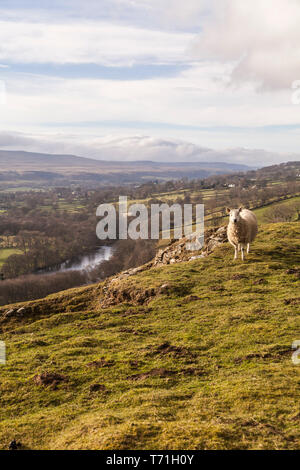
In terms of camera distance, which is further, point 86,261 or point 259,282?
point 86,261

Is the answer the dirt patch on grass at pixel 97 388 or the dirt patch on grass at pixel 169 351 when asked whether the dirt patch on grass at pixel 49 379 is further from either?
the dirt patch on grass at pixel 169 351

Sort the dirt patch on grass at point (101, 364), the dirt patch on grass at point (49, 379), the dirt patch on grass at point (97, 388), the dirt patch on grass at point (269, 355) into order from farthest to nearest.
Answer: the dirt patch on grass at point (101, 364) < the dirt patch on grass at point (269, 355) < the dirt patch on grass at point (49, 379) < the dirt patch on grass at point (97, 388)

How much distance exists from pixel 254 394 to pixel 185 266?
56.0 ft

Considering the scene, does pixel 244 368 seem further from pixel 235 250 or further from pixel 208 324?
pixel 235 250

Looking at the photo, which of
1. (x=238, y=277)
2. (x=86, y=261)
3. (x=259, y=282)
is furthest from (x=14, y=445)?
(x=86, y=261)

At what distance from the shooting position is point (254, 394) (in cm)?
1012

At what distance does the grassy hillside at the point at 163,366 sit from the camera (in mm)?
8383

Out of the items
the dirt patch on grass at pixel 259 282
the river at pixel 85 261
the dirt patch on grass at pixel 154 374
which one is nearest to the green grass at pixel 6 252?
the river at pixel 85 261

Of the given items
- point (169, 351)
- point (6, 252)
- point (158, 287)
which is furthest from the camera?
point (6, 252)

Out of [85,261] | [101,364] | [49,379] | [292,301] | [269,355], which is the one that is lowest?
[85,261]

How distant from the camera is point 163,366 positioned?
13266 mm

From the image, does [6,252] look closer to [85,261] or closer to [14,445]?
[85,261]

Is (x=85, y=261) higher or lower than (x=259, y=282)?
lower
